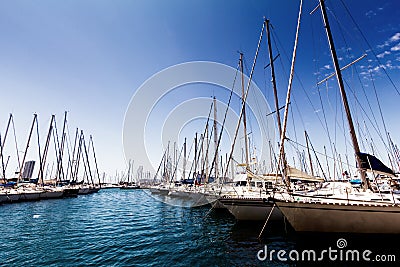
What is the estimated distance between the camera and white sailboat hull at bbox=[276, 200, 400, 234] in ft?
30.4

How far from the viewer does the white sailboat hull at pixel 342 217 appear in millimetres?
9273

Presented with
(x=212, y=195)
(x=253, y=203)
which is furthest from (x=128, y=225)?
(x=253, y=203)

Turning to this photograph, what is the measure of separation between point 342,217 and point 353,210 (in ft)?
2.08

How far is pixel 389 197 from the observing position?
9.99 m

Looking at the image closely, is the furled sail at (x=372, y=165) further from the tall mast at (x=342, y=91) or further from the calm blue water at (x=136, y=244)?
the calm blue water at (x=136, y=244)

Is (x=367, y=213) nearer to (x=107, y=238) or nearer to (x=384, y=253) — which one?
(x=384, y=253)

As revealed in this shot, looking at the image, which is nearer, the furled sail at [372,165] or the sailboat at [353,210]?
the sailboat at [353,210]

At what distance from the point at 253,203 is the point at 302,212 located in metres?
5.11

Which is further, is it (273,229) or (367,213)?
(273,229)

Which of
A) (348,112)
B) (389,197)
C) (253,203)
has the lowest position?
(253,203)

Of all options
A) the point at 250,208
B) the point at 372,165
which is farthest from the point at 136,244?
the point at 372,165

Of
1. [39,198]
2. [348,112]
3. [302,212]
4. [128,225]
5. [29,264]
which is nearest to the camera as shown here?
[29,264]

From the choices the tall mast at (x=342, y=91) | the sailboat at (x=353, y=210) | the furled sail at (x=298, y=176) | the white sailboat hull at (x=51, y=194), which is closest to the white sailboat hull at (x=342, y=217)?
the sailboat at (x=353, y=210)

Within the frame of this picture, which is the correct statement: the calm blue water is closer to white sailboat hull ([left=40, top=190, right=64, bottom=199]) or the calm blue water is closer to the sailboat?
the sailboat
